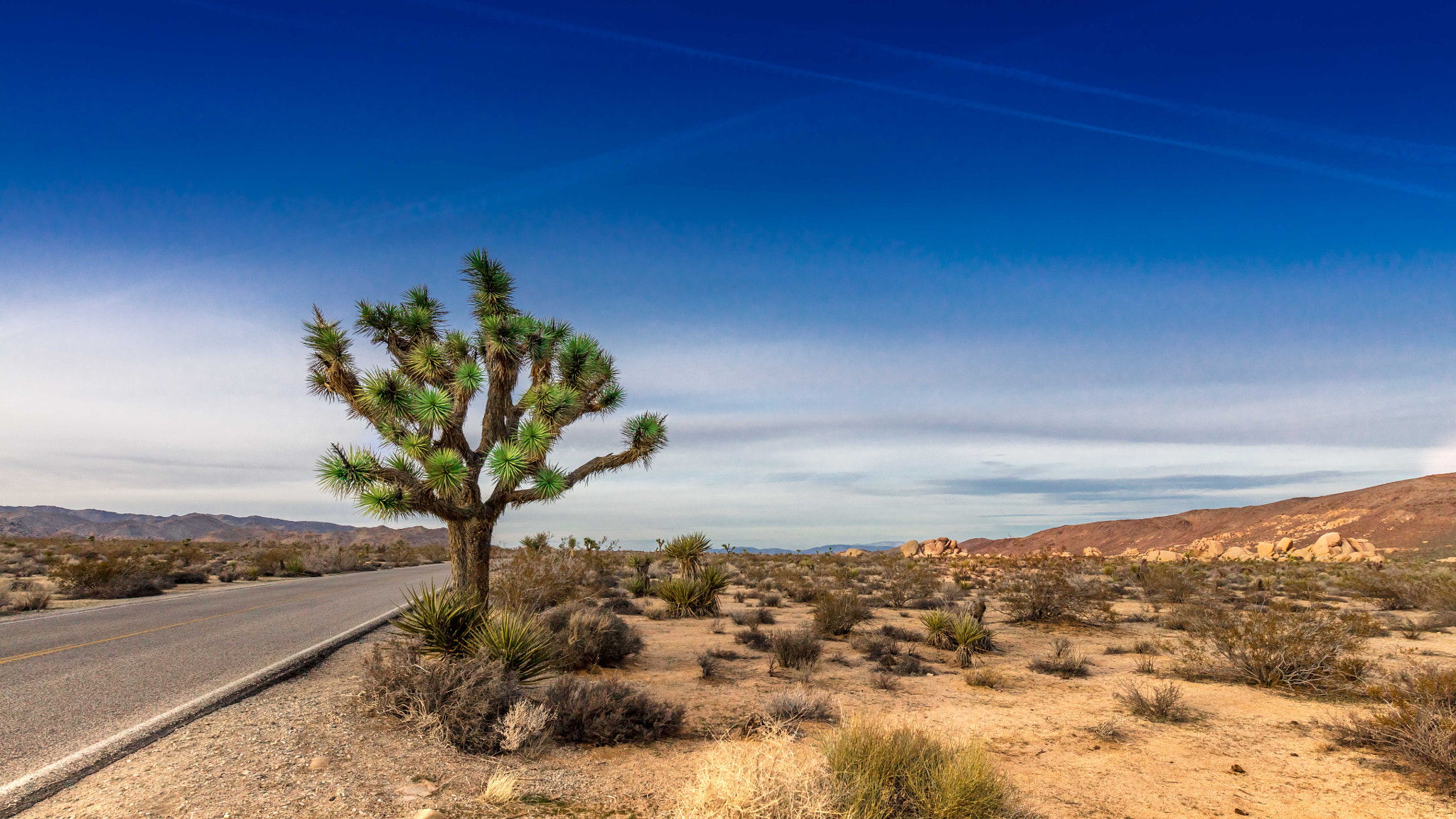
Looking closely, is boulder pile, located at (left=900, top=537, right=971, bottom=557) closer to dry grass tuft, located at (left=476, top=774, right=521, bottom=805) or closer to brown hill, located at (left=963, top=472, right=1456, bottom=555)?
brown hill, located at (left=963, top=472, right=1456, bottom=555)

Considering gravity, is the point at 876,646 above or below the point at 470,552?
below

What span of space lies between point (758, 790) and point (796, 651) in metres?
7.82

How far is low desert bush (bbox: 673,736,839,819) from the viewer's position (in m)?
4.31

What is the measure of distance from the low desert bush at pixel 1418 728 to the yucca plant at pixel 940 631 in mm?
6487

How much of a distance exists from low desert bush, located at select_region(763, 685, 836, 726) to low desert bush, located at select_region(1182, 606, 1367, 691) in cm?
704

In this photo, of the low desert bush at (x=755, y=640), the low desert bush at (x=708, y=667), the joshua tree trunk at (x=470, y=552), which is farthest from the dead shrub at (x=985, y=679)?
the joshua tree trunk at (x=470, y=552)

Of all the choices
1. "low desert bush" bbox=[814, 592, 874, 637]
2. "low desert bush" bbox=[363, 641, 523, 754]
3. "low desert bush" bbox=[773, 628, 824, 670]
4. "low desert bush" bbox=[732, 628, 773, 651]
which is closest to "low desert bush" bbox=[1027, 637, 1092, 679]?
"low desert bush" bbox=[773, 628, 824, 670]

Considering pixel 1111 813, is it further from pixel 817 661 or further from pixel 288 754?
pixel 288 754

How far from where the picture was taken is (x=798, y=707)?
8289mm

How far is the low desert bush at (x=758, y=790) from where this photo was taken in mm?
4309

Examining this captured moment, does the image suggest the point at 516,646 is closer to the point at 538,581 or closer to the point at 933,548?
the point at 538,581

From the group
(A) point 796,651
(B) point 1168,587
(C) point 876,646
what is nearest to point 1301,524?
(B) point 1168,587

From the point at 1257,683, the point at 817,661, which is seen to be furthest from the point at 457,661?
the point at 1257,683

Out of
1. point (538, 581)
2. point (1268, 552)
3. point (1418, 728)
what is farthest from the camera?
point (1268, 552)
